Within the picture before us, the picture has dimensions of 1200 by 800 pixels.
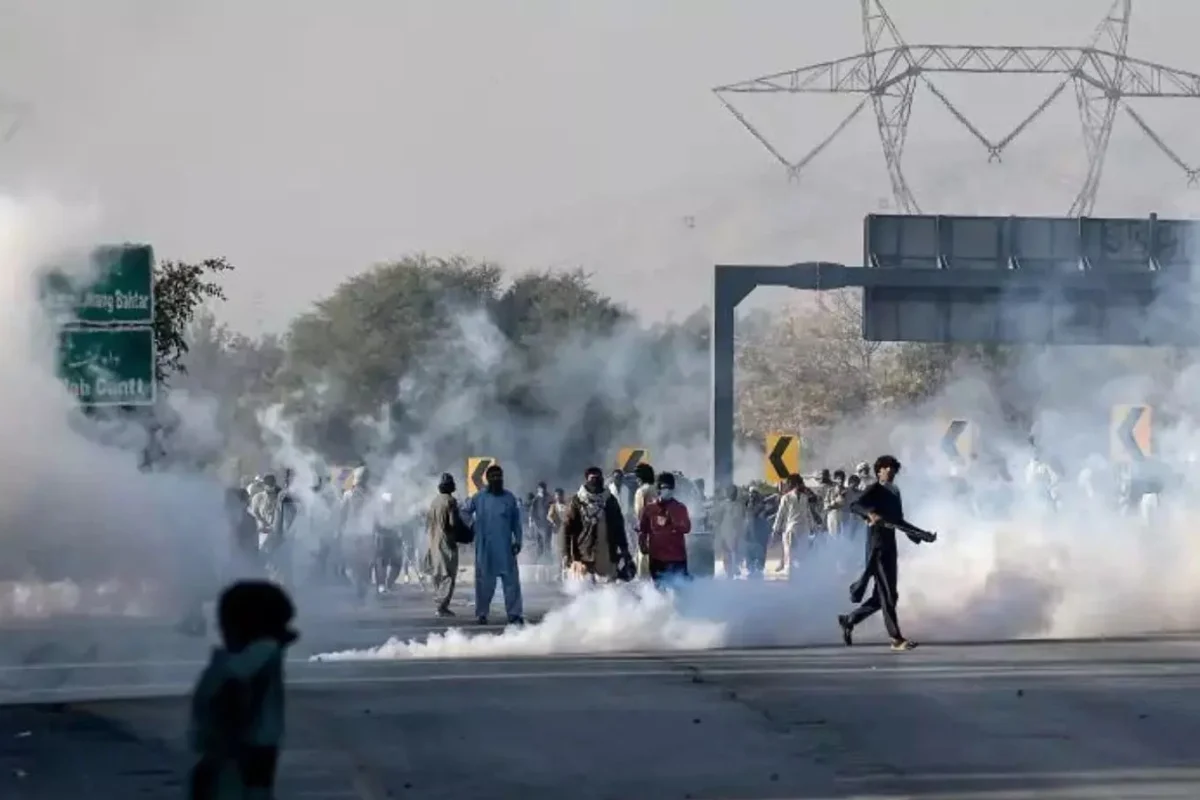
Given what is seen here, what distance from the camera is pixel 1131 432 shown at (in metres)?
27.9

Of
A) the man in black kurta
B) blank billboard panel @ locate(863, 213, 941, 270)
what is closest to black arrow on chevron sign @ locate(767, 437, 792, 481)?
blank billboard panel @ locate(863, 213, 941, 270)

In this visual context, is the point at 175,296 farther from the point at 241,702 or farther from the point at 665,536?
the point at 241,702


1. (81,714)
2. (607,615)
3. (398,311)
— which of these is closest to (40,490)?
(81,714)

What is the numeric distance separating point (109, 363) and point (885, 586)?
6666 millimetres

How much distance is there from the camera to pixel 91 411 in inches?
811

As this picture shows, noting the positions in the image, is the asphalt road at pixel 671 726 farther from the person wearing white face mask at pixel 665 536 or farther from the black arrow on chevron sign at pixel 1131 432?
the black arrow on chevron sign at pixel 1131 432

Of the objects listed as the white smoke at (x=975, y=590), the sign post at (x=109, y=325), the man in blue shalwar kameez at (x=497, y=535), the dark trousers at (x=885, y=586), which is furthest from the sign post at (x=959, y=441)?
the sign post at (x=109, y=325)

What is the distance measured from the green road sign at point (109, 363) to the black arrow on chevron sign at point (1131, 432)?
41.1 feet

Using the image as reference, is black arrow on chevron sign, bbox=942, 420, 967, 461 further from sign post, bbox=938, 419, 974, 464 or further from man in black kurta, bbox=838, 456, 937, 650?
man in black kurta, bbox=838, 456, 937, 650

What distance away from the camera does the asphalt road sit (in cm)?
1255

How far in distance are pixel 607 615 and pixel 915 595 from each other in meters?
3.59

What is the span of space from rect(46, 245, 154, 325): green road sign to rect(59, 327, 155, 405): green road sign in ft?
0.37

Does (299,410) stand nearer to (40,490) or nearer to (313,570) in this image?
(313,570)

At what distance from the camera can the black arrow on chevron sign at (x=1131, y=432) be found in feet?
91.5
